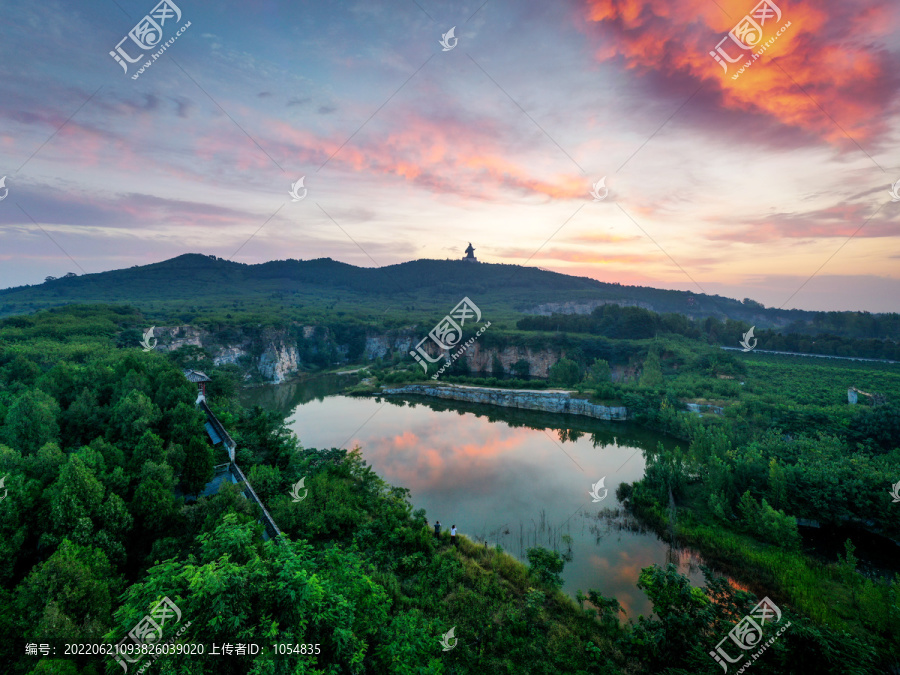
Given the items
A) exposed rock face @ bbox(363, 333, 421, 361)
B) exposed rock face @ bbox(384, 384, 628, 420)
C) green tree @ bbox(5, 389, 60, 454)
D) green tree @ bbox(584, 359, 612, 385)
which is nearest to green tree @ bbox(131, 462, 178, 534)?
green tree @ bbox(5, 389, 60, 454)

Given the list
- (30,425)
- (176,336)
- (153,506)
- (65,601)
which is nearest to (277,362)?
(176,336)

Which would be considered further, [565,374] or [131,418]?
[565,374]

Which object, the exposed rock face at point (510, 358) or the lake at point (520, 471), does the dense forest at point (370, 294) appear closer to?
the exposed rock face at point (510, 358)

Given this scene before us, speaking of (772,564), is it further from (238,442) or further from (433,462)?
(238,442)

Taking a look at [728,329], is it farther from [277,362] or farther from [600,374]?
[277,362]

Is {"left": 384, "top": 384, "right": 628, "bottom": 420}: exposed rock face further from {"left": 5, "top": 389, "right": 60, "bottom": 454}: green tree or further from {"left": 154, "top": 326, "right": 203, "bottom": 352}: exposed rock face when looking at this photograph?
{"left": 5, "top": 389, "right": 60, "bottom": 454}: green tree

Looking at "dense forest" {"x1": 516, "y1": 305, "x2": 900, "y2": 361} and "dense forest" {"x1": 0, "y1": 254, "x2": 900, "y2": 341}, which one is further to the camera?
"dense forest" {"x1": 0, "y1": 254, "x2": 900, "y2": 341}

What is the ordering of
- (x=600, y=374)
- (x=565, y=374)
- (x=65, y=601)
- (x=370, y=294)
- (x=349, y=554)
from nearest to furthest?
(x=65, y=601)
(x=349, y=554)
(x=600, y=374)
(x=565, y=374)
(x=370, y=294)
